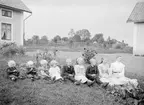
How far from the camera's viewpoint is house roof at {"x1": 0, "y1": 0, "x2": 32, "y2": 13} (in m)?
15.9

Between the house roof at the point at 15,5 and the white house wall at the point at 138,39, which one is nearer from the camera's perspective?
the house roof at the point at 15,5

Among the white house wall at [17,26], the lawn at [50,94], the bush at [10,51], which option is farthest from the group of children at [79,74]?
the white house wall at [17,26]

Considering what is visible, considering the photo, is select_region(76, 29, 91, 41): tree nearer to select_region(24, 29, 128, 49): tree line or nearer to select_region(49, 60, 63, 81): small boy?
select_region(24, 29, 128, 49): tree line

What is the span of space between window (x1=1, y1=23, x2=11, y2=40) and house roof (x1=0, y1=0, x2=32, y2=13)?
1581 millimetres

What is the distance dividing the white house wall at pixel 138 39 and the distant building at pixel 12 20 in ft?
31.9

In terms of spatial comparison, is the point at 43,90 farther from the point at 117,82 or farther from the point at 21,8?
the point at 21,8

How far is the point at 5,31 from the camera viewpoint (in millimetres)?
16938

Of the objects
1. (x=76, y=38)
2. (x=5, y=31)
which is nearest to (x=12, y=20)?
(x=5, y=31)

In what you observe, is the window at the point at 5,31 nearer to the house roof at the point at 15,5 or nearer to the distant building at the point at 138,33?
the house roof at the point at 15,5

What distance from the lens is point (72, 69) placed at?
630 cm

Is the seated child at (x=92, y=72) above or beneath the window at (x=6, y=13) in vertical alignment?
beneath

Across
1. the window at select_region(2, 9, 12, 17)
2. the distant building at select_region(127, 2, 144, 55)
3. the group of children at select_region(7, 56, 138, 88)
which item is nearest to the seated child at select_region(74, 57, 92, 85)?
the group of children at select_region(7, 56, 138, 88)

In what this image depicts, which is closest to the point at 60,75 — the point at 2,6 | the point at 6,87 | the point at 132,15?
the point at 6,87

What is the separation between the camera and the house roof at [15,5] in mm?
15902
